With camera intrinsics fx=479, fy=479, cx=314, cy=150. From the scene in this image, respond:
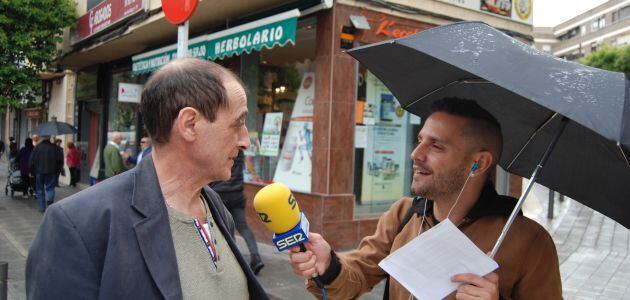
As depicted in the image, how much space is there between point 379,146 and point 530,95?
6.90 metres

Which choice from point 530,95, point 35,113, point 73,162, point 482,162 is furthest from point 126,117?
point 530,95

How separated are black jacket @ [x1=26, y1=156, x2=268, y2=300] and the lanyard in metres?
0.16

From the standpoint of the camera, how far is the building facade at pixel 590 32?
188 feet

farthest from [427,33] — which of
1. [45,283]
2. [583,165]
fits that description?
[45,283]

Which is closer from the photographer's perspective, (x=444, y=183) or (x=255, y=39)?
(x=444, y=183)

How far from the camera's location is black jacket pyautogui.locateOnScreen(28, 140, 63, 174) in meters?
10.6

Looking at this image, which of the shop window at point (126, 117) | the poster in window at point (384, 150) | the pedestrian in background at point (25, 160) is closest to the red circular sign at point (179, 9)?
the poster in window at point (384, 150)

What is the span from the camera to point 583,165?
2.01m

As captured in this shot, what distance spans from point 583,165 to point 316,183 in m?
5.48

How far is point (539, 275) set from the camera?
5.96 feet

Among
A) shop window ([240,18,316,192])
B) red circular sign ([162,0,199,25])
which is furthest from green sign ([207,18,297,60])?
red circular sign ([162,0,199,25])

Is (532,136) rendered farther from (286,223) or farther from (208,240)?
(208,240)

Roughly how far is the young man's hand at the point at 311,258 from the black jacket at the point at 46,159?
10529mm

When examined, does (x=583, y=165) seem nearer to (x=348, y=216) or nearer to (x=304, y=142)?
(x=348, y=216)
